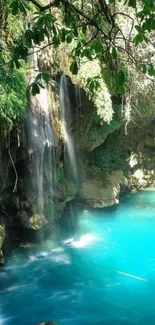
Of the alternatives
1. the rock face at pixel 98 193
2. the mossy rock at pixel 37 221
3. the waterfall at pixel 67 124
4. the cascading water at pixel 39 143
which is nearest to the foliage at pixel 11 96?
the cascading water at pixel 39 143

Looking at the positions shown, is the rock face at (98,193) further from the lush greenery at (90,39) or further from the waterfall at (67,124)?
the lush greenery at (90,39)

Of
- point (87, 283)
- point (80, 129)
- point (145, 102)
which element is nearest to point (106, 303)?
point (87, 283)

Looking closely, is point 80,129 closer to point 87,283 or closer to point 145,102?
point 145,102

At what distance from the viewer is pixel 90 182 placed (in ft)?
43.1

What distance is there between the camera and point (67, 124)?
1062 centimetres

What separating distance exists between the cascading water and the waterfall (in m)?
0.82

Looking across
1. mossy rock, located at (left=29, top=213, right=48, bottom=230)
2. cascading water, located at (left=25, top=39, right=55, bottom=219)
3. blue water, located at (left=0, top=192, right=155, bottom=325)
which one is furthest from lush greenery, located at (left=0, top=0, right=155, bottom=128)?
blue water, located at (left=0, top=192, right=155, bottom=325)

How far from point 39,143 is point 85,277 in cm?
311

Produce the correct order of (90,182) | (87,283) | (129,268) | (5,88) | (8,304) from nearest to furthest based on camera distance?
1. (5,88)
2. (8,304)
3. (87,283)
4. (129,268)
5. (90,182)

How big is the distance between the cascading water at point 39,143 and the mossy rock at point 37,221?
0.15m

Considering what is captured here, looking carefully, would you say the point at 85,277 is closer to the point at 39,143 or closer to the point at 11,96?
the point at 39,143

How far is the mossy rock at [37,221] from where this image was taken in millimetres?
9547

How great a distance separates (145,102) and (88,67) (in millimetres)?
4959

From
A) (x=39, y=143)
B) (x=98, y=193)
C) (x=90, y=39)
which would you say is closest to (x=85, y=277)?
(x=39, y=143)
